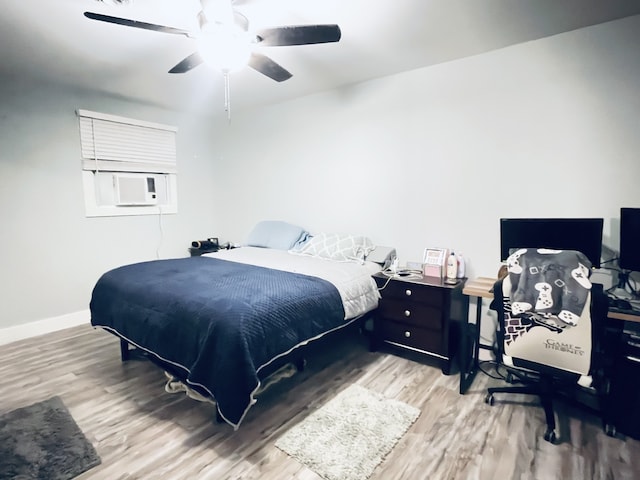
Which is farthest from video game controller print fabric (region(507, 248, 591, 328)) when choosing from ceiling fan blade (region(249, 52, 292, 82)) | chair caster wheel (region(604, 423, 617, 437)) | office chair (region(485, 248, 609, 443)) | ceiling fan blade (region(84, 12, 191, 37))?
ceiling fan blade (region(84, 12, 191, 37))

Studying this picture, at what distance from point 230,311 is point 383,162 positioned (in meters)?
2.11

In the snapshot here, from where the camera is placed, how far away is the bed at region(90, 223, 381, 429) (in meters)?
1.72

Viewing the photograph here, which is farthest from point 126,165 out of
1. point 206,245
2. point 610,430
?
point 610,430

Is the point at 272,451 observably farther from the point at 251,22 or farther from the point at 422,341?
the point at 251,22

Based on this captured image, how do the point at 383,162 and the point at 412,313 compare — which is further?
the point at 383,162

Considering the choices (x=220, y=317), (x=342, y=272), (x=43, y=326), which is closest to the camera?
(x=220, y=317)

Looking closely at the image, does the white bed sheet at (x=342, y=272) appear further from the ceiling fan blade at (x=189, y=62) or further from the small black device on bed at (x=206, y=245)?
the ceiling fan blade at (x=189, y=62)

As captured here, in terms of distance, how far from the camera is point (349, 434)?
187 centimetres

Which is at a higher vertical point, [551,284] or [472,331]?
[551,284]

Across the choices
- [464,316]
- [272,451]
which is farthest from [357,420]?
[464,316]

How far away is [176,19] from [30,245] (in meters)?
2.59

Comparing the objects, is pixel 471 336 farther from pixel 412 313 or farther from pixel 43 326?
pixel 43 326

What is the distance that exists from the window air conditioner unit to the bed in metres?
1.37

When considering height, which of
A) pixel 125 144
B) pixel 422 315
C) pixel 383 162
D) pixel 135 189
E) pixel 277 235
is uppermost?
pixel 125 144
